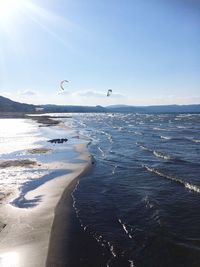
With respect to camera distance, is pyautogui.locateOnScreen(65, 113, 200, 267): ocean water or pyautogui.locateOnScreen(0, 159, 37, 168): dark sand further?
pyautogui.locateOnScreen(0, 159, 37, 168): dark sand

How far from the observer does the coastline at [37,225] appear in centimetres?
1187

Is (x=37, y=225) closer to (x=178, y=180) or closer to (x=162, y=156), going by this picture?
(x=178, y=180)

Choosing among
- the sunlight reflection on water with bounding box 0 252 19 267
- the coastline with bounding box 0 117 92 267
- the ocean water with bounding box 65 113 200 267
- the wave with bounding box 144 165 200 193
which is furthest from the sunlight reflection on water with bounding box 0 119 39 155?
the sunlight reflection on water with bounding box 0 252 19 267

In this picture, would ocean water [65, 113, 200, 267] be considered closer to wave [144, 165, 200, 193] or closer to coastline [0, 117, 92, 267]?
wave [144, 165, 200, 193]

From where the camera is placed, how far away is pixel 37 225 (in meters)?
15.0

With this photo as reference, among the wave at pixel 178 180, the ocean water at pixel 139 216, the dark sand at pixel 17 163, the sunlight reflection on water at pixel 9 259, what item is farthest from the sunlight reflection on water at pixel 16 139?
the sunlight reflection on water at pixel 9 259

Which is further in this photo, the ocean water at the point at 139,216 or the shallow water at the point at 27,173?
the shallow water at the point at 27,173

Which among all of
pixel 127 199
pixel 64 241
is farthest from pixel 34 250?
pixel 127 199

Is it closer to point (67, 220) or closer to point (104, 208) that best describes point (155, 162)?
point (104, 208)

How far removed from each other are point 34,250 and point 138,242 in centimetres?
384

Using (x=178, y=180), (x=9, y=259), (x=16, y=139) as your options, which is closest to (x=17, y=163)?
(x=178, y=180)

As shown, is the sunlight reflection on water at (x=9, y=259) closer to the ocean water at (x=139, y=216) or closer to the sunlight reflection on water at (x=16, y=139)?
the ocean water at (x=139, y=216)

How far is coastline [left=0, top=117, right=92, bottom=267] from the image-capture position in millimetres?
11870

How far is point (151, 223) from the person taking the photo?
15.1 meters
